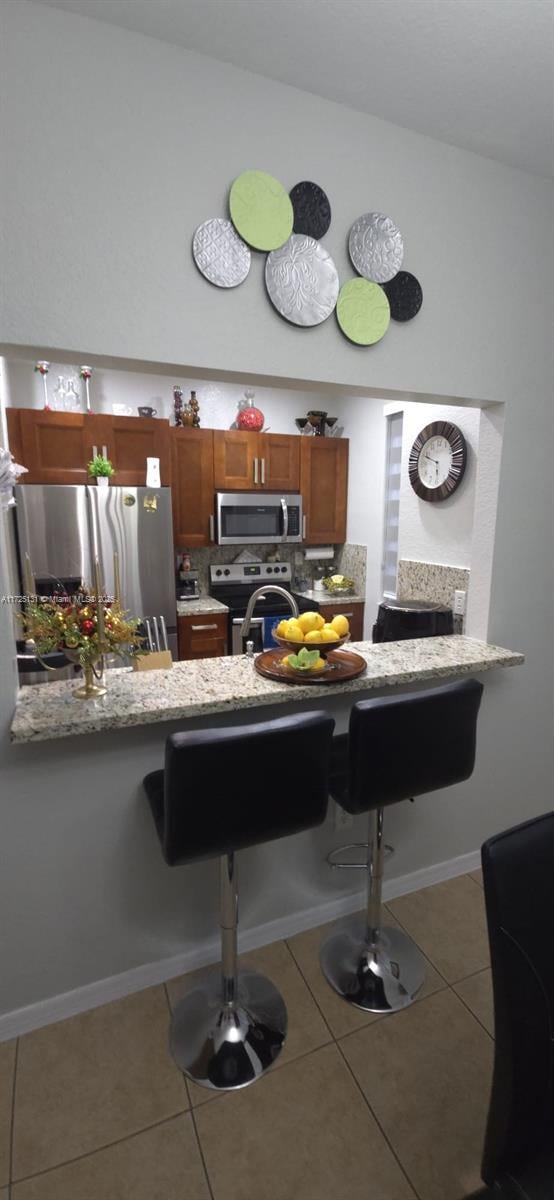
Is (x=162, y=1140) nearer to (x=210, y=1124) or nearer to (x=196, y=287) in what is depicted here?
(x=210, y=1124)

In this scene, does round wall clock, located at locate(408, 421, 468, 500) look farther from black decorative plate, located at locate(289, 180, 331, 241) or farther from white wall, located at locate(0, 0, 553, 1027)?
black decorative plate, located at locate(289, 180, 331, 241)

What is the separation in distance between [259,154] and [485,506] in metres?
1.31

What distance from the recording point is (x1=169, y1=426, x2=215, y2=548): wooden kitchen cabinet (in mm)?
3510

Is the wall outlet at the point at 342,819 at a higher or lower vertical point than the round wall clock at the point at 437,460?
lower

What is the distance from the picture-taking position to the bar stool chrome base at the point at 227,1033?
4.66 ft

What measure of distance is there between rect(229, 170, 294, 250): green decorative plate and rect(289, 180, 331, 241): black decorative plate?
3 cm

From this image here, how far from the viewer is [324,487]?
4.04 m

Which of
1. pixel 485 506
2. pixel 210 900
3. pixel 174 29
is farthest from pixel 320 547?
pixel 174 29

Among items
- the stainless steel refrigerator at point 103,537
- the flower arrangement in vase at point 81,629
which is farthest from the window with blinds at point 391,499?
the flower arrangement in vase at point 81,629

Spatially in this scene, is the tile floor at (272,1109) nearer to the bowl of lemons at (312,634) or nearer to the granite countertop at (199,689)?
the granite countertop at (199,689)

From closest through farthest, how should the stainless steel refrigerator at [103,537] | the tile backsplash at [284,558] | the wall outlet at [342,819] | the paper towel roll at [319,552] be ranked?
the wall outlet at [342,819] → the stainless steel refrigerator at [103,537] → the tile backsplash at [284,558] → the paper towel roll at [319,552]

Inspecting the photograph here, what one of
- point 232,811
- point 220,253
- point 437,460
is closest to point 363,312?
point 220,253

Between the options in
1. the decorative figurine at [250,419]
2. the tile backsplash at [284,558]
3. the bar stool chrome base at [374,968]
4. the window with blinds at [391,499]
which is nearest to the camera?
the bar stool chrome base at [374,968]

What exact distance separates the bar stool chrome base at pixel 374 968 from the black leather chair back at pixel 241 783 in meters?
0.78
